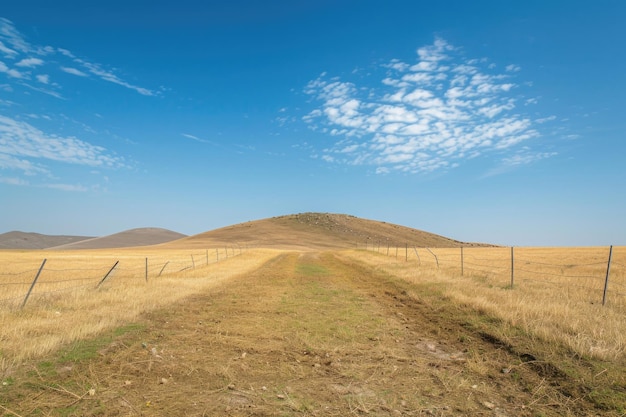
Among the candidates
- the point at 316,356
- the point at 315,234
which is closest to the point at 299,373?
the point at 316,356

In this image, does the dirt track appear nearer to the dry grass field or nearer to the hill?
the dry grass field

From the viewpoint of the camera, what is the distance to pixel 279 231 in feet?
458

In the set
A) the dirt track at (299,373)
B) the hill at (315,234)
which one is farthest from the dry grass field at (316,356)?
the hill at (315,234)

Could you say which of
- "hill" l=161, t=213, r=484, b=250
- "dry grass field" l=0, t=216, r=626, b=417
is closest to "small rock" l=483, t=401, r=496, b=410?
"dry grass field" l=0, t=216, r=626, b=417

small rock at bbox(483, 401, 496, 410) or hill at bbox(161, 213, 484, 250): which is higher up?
hill at bbox(161, 213, 484, 250)

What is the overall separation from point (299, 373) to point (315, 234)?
13217 centimetres

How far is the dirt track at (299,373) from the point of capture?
5.63 metres

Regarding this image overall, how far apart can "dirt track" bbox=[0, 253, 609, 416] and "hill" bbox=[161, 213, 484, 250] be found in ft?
322

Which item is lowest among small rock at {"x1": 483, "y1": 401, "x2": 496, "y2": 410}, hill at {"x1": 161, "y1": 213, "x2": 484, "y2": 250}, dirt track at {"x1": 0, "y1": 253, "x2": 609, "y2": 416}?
dirt track at {"x1": 0, "y1": 253, "x2": 609, "y2": 416}

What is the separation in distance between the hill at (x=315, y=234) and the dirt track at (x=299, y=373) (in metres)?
98.3

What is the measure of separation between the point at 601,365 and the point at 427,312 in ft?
20.6

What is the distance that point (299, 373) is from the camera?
23.0ft

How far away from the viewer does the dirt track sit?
18.5 feet

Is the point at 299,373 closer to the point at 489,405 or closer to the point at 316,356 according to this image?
the point at 316,356
